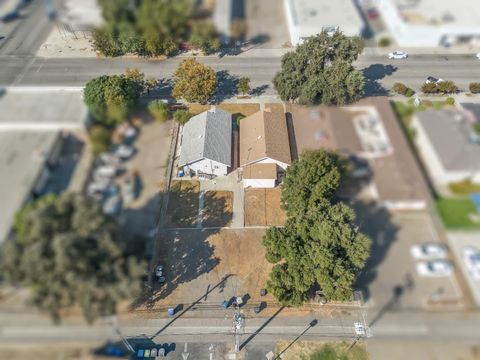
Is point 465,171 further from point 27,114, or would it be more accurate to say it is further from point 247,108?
point 247,108

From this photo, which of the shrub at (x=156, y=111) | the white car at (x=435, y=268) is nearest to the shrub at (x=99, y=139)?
the shrub at (x=156, y=111)

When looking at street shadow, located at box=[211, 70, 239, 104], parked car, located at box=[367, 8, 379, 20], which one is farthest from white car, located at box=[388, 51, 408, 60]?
street shadow, located at box=[211, 70, 239, 104]

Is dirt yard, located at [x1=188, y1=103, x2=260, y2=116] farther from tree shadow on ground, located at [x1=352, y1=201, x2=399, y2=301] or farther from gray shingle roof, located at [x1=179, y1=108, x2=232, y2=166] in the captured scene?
tree shadow on ground, located at [x1=352, y1=201, x2=399, y2=301]

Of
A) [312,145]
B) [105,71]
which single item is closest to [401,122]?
[312,145]

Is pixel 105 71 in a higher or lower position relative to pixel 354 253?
higher

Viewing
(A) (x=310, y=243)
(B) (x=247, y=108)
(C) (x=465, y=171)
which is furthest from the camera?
(B) (x=247, y=108)

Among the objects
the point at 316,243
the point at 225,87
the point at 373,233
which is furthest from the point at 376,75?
the point at 373,233

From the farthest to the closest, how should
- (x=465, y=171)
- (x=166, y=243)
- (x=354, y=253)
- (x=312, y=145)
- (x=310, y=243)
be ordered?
(x=166, y=243) → (x=310, y=243) → (x=354, y=253) → (x=312, y=145) → (x=465, y=171)
